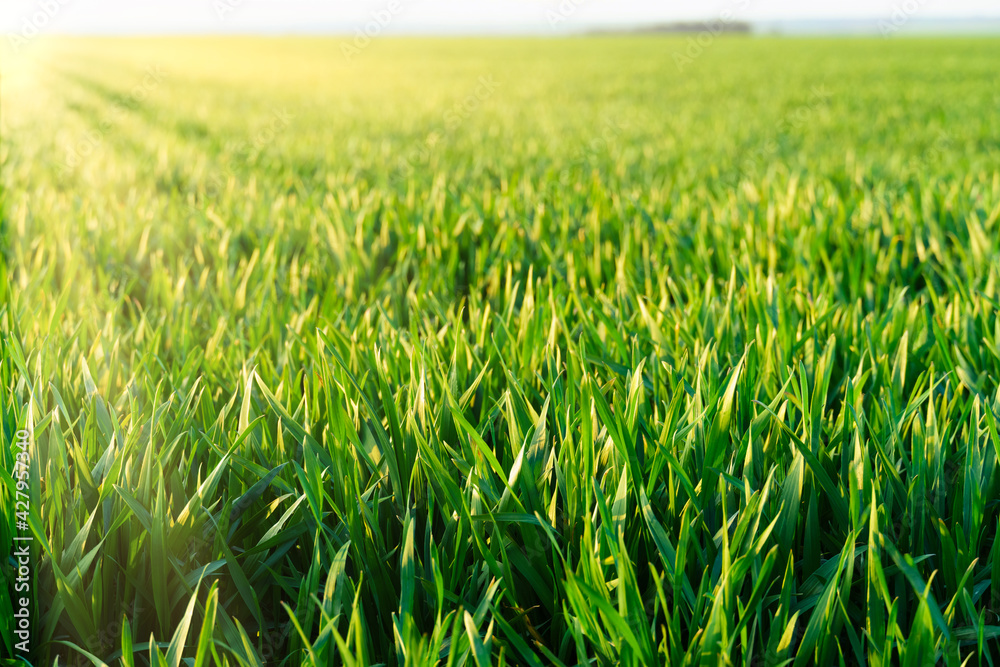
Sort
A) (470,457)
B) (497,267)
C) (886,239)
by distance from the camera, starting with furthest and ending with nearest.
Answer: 1. (886,239)
2. (497,267)
3. (470,457)

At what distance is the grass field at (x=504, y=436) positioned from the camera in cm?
81

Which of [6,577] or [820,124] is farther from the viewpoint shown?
[820,124]

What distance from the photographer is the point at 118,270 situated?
218cm

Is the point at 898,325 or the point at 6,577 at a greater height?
the point at 898,325

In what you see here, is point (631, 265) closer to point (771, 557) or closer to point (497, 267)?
point (497, 267)

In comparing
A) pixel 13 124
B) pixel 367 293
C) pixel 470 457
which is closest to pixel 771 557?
pixel 470 457

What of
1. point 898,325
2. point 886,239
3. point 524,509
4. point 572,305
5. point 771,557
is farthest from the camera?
point 886,239

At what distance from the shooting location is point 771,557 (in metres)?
0.77

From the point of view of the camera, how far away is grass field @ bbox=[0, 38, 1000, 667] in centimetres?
81

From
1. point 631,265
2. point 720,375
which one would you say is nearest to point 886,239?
point 631,265

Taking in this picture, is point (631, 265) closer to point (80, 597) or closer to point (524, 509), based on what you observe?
point (524, 509)

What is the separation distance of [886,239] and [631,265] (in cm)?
96

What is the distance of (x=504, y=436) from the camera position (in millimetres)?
1119

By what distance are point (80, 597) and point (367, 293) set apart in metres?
1.40
